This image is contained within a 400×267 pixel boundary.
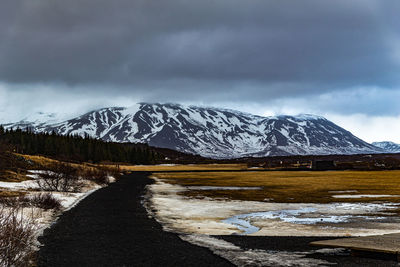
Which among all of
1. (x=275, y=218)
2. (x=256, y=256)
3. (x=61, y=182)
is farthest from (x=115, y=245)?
(x=61, y=182)

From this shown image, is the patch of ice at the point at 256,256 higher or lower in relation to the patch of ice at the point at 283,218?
higher

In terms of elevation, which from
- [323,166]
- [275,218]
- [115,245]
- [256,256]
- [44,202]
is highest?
[323,166]

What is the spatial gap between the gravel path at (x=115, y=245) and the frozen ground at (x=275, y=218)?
2.32m

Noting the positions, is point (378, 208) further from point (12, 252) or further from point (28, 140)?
point (28, 140)

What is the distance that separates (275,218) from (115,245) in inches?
488

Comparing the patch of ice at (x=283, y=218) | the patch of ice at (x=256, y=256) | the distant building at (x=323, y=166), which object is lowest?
the patch of ice at (x=283, y=218)

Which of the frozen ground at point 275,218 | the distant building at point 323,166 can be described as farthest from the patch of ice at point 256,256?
the distant building at point 323,166

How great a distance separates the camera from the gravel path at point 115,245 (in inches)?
580

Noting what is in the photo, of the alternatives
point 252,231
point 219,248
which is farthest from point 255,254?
point 252,231

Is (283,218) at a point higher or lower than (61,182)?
lower

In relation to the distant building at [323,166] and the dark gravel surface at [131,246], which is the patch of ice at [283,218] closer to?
the dark gravel surface at [131,246]

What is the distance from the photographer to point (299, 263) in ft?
46.5

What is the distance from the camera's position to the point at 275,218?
27172mm

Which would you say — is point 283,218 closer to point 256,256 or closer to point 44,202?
point 256,256
